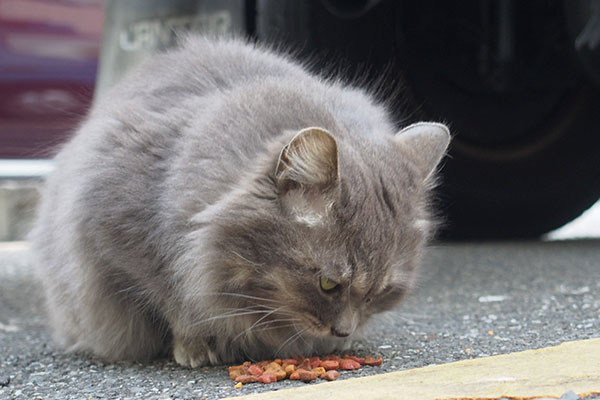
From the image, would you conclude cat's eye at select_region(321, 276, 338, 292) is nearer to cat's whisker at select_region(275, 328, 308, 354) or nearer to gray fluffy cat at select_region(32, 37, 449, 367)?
gray fluffy cat at select_region(32, 37, 449, 367)

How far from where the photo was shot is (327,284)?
2.52 metres

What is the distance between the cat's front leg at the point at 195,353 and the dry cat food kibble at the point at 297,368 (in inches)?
5.5

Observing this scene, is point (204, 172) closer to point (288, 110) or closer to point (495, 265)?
point (288, 110)

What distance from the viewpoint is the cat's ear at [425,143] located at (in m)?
2.89

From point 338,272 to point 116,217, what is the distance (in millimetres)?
780

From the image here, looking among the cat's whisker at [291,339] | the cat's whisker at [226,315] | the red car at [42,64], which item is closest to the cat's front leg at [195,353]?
the cat's whisker at [226,315]

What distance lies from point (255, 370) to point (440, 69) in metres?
2.99

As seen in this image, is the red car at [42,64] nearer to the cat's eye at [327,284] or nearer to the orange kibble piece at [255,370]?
the orange kibble piece at [255,370]

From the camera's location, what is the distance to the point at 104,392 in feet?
8.63

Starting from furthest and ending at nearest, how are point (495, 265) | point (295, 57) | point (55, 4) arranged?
point (55, 4) → point (495, 265) → point (295, 57)

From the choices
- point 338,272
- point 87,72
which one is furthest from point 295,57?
point 87,72

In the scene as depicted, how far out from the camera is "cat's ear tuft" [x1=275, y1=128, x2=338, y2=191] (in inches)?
95.7

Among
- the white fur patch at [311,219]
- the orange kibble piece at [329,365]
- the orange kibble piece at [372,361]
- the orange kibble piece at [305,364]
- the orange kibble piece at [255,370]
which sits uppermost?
Answer: the white fur patch at [311,219]

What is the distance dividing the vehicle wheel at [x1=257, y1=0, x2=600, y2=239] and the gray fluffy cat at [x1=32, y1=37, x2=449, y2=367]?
1263 mm
